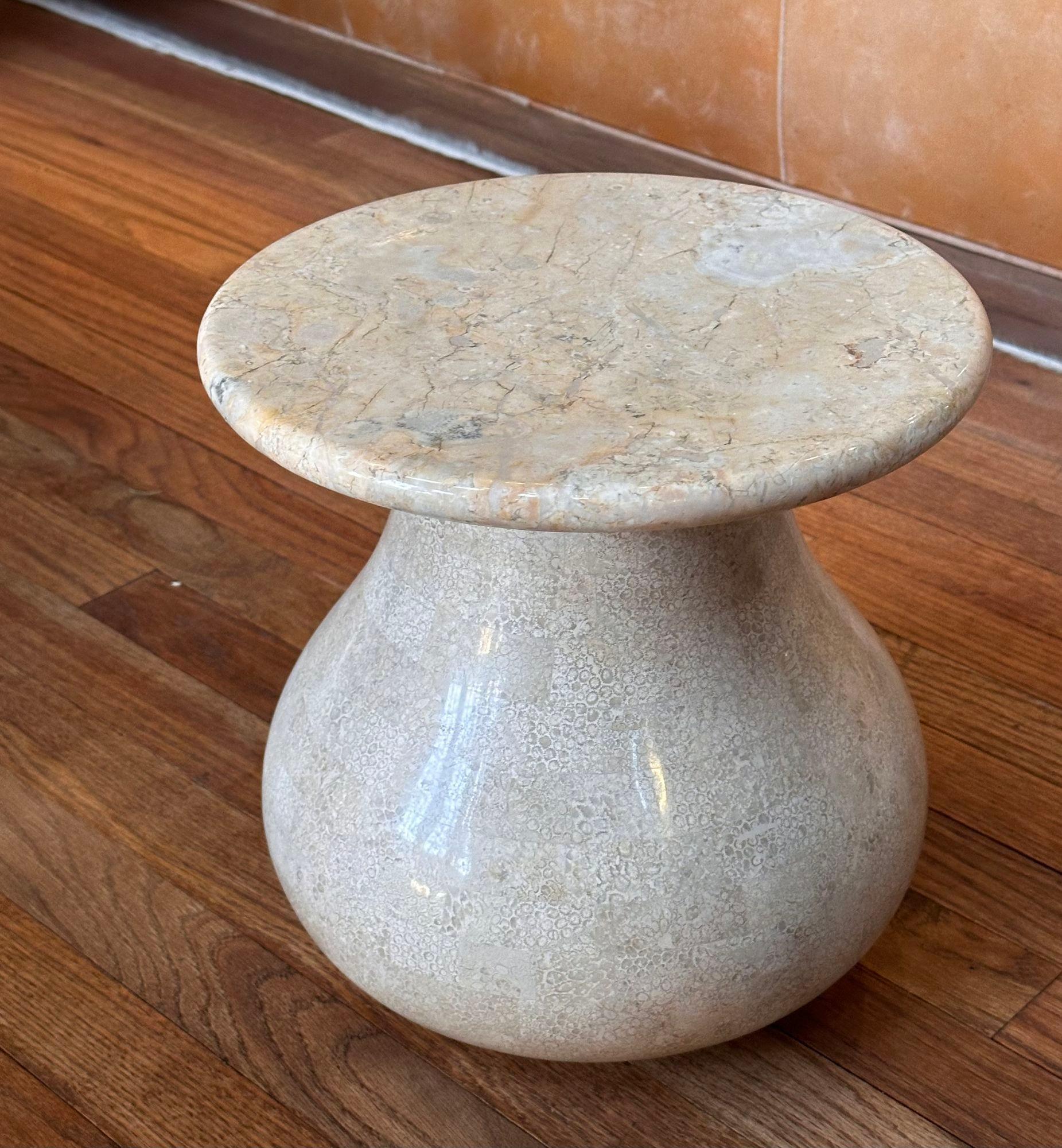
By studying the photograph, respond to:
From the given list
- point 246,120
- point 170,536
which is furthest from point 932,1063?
point 246,120

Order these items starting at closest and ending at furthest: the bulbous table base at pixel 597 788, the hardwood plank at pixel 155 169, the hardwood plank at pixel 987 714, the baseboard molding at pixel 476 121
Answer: the bulbous table base at pixel 597 788
the hardwood plank at pixel 987 714
the baseboard molding at pixel 476 121
the hardwood plank at pixel 155 169

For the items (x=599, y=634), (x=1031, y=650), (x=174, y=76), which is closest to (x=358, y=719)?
(x=599, y=634)

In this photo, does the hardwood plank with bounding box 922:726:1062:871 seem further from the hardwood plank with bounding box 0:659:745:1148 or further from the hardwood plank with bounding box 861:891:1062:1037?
the hardwood plank with bounding box 0:659:745:1148

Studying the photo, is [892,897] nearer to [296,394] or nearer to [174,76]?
[296,394]

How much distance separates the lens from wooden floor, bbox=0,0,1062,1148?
919 mm

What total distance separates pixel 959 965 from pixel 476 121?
1.51m

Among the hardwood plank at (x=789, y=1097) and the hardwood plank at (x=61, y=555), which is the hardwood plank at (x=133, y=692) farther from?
the hardwood plank at (x=789, y=1097)

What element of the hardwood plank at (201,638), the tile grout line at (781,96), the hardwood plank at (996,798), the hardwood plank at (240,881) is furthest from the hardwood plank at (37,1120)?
the tile grout line at (781,96)

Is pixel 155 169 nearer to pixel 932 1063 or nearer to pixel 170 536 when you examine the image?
pixel 170 536

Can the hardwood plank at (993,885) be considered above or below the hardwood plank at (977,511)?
above

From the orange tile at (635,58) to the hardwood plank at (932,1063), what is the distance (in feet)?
3.85

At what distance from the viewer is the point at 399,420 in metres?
0.74

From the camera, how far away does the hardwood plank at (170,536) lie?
4.51 feet

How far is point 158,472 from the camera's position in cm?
157
